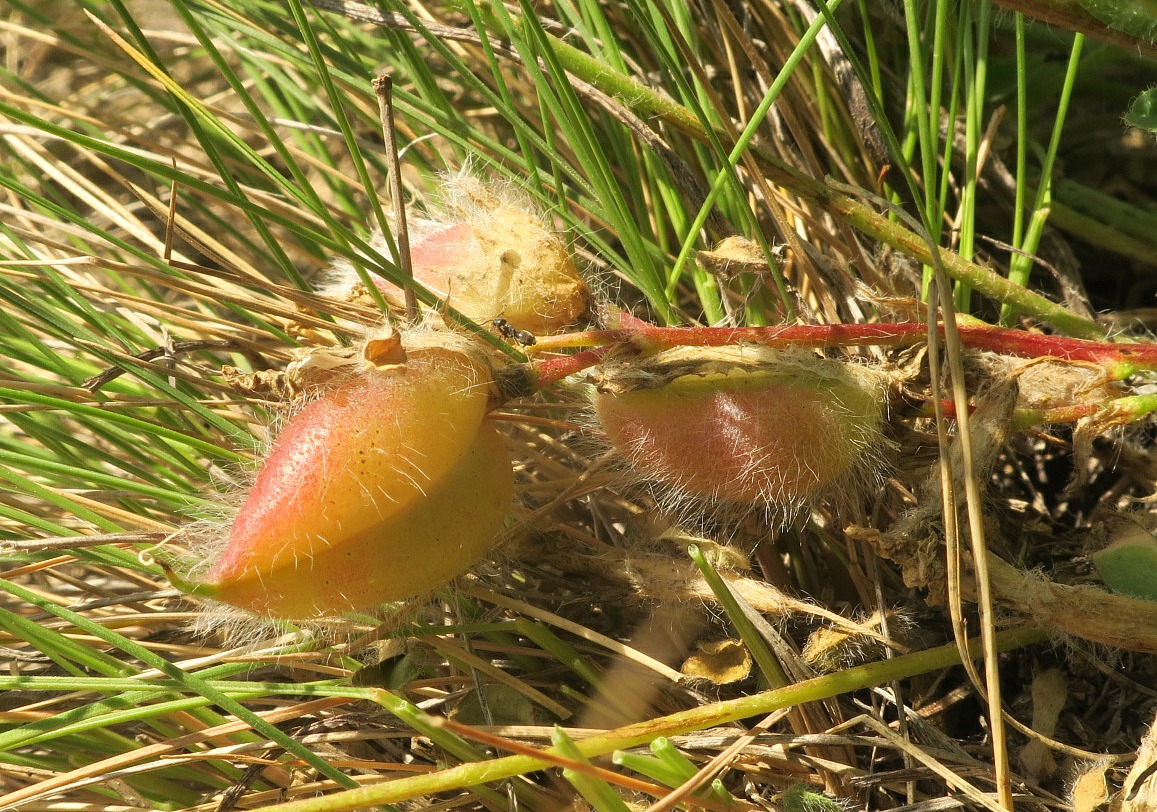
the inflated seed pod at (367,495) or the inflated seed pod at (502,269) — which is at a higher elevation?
the inflated seed pod at (502,269)

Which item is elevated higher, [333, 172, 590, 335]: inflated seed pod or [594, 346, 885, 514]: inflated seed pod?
[333, 172, 590, 335]: inflated seed pod

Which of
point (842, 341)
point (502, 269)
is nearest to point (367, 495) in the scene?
point (502, 269)

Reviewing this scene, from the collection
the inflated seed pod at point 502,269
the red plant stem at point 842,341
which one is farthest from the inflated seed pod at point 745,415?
the inflated seed pod at point 502,269

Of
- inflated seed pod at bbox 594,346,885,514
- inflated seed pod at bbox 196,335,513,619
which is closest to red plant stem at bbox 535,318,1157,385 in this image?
inflated seed pod at bbox 594,346,885,514

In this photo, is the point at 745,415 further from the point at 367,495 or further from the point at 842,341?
the point at 367,495

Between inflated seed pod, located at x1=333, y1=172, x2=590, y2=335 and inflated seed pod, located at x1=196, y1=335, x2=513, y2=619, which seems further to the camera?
inflated seed pod, located at x1=333, y1=172, x2=590, y2=335

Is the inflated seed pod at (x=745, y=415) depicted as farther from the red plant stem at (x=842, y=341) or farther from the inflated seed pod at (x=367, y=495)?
the inflated seed pod at (x=367, y=495)

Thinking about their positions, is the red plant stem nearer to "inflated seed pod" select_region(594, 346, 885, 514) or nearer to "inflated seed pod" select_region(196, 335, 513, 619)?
"inflated seed pod" select_region(594, 346, 885, 514)
